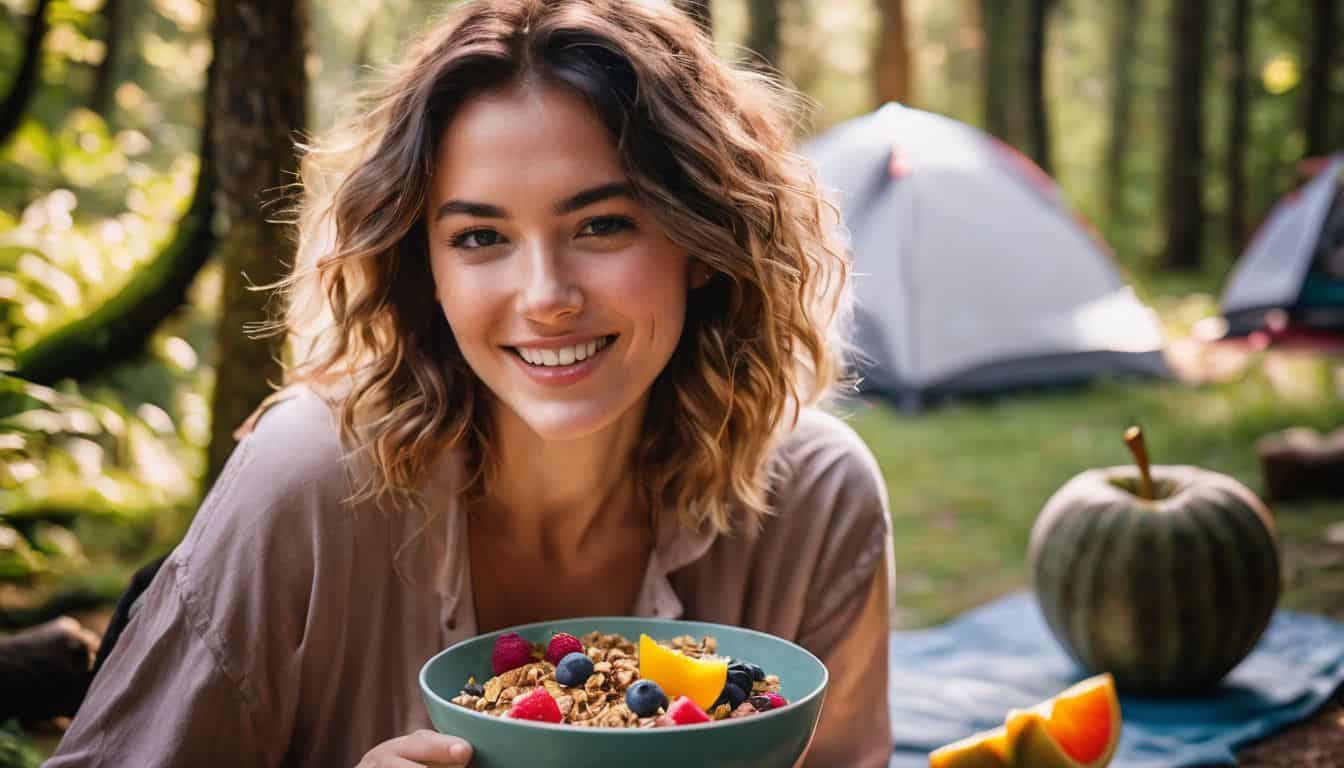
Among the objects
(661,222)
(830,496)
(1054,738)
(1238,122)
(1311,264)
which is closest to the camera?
(661,222)

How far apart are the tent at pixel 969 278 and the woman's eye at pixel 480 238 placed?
19.7 feet

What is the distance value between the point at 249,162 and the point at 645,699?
1886 mm

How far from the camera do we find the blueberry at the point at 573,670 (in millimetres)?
1451

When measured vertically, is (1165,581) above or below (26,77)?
below

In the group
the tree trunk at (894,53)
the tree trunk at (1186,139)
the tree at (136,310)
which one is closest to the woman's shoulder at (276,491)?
the tree at (136,310)

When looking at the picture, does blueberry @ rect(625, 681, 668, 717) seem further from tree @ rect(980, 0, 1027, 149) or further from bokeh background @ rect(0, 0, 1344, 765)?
tree @ rect(980, 0, 1027, 149)

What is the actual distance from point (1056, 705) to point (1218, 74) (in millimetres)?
21661

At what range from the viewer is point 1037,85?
13.4 metres

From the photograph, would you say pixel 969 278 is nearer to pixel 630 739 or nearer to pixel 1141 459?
pixel 1141 459

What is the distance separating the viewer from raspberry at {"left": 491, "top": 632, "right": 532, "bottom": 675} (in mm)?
1543

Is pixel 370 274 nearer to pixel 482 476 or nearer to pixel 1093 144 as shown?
pixel 482 476

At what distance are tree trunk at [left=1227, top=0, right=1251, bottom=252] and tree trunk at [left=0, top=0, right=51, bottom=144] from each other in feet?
51.6

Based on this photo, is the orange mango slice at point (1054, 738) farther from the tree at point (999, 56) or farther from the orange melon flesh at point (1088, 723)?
the tree at point (999, 56)

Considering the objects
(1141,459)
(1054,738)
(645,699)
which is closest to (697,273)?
(645,699)
